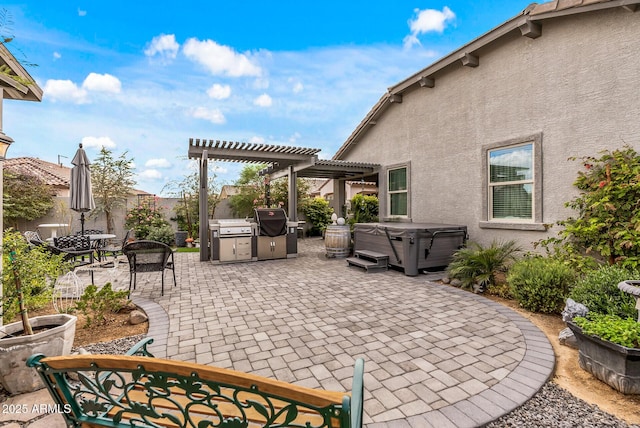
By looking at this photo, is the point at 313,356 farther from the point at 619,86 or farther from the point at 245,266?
the point at 619,86

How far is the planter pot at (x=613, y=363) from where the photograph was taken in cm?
214

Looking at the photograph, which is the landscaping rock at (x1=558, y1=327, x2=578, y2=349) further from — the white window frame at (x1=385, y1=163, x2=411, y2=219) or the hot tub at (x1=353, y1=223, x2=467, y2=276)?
the white window frame at (x1=385, y1=163, x2=411, y2=219)

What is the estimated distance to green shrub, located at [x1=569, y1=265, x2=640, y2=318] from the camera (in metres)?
2.77

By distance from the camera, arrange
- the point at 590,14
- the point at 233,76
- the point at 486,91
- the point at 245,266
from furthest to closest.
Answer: the point at 233,76 → the point at 245,266 → the point at 486,91 → the point at 590,14

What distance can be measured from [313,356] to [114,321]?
2.62 metres

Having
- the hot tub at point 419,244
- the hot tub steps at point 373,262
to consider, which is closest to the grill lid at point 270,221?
the hot tub steps at point 373,262

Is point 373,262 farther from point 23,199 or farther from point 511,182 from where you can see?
point 23,199

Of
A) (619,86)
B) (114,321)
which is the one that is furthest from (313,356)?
(619,86)

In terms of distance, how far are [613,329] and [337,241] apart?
595cm

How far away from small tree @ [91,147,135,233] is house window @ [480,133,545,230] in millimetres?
11681

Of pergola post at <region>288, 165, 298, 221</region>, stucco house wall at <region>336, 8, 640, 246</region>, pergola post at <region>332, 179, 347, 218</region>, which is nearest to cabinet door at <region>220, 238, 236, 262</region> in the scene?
pergola post at <region>288, 165, 298, 221</region>

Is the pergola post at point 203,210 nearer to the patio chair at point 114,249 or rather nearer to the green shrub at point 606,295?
the patio chair at point 114,249

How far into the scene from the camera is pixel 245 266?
7.08m

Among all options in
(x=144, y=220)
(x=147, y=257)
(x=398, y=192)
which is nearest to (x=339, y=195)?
(x=398, y=192)
